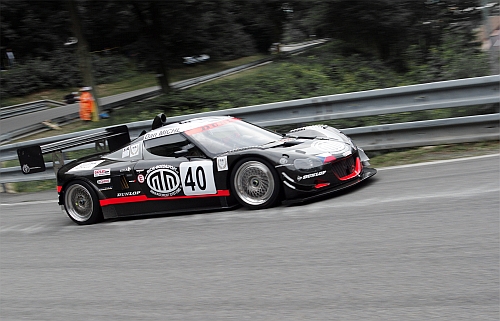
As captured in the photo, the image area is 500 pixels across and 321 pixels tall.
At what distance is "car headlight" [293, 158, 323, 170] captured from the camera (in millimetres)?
7141

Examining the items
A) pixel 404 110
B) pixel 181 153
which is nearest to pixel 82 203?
pixel 181 153

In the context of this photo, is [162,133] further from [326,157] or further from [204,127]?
[326,157]

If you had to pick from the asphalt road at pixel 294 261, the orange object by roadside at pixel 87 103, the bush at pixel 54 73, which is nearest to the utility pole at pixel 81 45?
the orange object by roadside at pixel 87 103

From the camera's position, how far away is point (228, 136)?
797 centimetres

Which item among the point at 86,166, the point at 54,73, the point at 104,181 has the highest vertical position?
the point at 54,73

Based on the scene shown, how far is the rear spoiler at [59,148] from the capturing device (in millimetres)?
9180

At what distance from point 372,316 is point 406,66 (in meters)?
17.7

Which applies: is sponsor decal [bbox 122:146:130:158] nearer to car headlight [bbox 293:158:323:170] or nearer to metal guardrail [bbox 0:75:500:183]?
car headlight [bbox 293:158:323:170]

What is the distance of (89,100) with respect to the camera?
20281mm

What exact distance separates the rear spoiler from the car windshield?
1.70 metres

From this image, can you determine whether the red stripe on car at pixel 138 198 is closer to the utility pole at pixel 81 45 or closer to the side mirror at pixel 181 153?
the side mirror at pixel 181 153

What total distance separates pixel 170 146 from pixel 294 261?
3.24 m

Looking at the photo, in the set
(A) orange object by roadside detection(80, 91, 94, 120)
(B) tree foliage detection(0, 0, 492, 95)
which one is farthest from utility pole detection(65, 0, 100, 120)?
(B) tree foliage detection(0, 0, 492, 95)

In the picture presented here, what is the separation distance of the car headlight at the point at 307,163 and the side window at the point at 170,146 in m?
1.25
